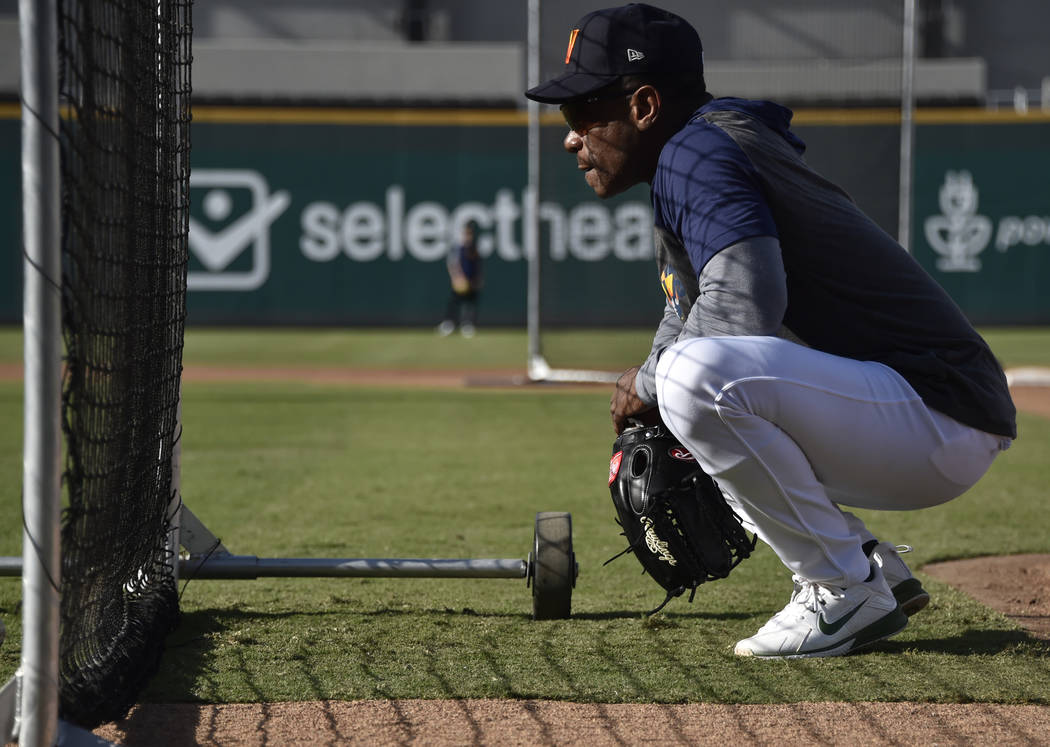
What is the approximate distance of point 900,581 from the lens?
315cm

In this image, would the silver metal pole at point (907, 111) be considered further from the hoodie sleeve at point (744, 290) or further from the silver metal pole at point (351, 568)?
the hoodie sleeve at point (744, 290)

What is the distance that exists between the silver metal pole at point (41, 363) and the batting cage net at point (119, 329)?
10 centimetres

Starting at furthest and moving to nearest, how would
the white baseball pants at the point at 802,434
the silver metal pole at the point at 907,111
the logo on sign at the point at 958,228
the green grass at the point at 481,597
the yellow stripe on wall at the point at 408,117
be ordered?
the logo on sign at the point at 958,228 < the yellow stripe on wall at the point at 408,117 < the silver metal pole at the point at 907,111 < the green grass at the point at 481,597 < the white baseball pants at the point at 802,434

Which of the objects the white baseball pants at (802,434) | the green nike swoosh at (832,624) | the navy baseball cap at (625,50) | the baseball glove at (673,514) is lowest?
the green nike swoosh at (832,624)

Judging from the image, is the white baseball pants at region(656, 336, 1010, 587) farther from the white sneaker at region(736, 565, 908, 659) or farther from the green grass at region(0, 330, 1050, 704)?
the green grass at region(0, 330, 1050, 704)

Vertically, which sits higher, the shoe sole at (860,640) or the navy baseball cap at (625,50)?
the navy baseball cap at (625,50)

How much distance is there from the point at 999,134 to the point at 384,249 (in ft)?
33.6

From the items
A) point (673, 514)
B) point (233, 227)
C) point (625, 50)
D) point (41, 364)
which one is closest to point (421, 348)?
point (233, 227)

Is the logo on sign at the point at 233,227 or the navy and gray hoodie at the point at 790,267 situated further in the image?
the logo on sign at the point at 233,227

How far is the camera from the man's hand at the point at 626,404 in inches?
115

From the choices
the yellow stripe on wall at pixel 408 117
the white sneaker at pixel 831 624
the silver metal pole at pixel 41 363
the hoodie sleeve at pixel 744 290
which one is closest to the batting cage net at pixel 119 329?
the silver metal pole at pixel 41 363

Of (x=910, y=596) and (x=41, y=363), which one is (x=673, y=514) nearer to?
(x=910, y=596)

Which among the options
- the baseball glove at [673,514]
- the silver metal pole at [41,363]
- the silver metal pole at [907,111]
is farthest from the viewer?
the silver metal pole at [907,111]

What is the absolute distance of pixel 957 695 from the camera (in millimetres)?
2613
